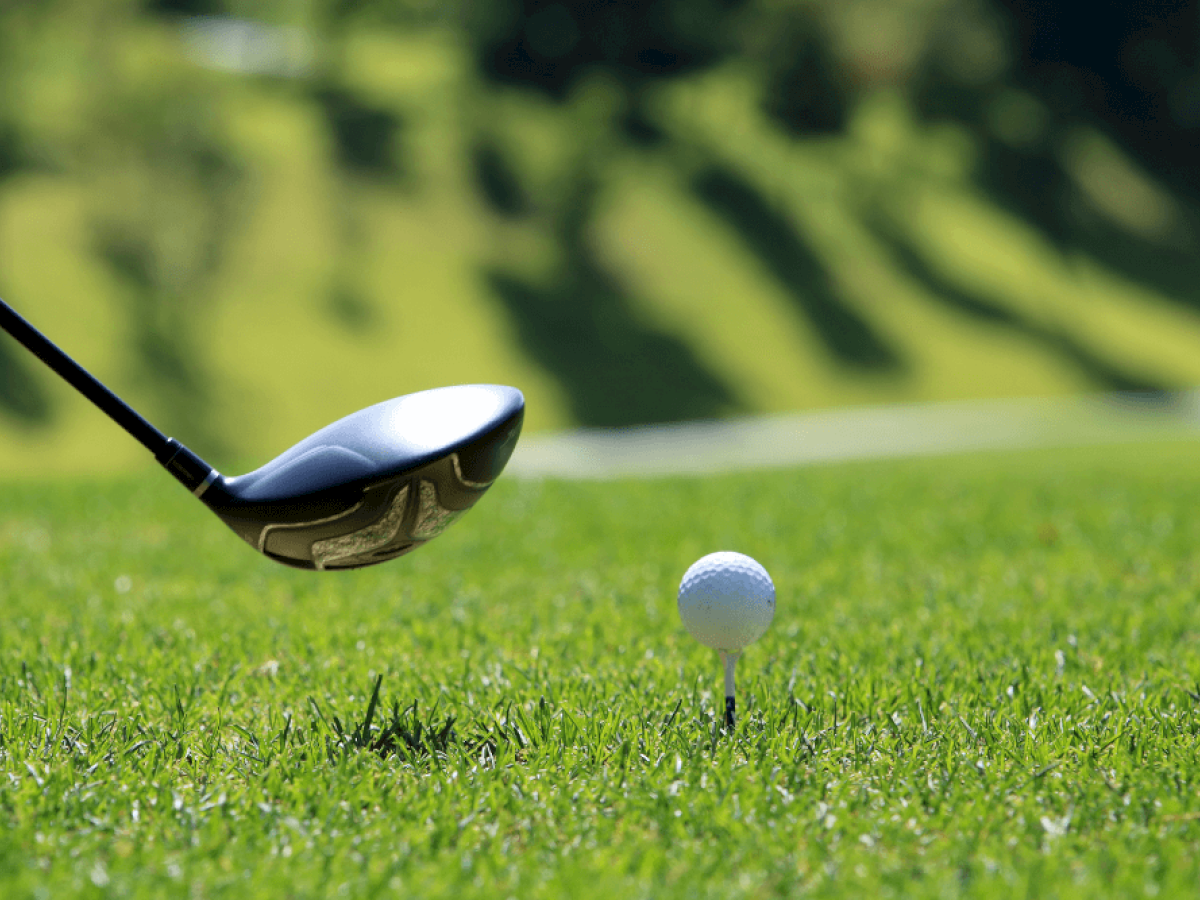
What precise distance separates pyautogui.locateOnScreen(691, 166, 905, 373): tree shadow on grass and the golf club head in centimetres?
3149

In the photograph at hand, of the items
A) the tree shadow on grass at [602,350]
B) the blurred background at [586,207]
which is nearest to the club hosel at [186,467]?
the blurred background at [586,207]

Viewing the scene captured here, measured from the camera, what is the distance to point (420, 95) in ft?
130

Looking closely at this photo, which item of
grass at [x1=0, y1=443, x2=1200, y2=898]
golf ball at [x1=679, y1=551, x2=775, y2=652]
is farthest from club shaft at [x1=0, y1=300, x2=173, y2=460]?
golf ball at [x1=679, y1=551, x2=775, y2=652]

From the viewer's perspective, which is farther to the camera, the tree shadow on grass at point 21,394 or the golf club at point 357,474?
the tree shadow on grass at point 21,394

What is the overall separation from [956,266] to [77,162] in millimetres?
27916

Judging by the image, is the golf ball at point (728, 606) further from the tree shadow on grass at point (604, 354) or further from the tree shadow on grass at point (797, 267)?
the tree shadow on grass at point (797, 267)

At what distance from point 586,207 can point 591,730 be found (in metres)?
35.1

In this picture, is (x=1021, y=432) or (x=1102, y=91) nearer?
(x=1021, y=432)

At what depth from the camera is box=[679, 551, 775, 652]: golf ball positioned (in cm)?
337

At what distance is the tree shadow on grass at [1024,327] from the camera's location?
35312mm

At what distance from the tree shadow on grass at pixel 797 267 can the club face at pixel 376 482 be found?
103ft

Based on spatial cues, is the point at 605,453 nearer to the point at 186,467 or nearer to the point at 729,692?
the point at 729,692

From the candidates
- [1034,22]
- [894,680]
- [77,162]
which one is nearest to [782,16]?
[1034,22]

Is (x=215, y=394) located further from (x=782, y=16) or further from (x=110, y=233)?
(x=782, y=16)
